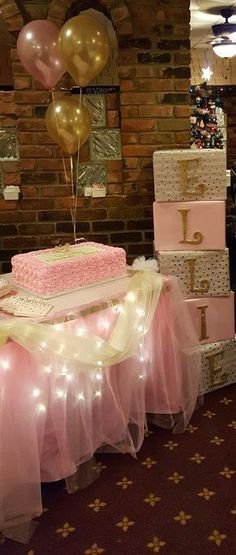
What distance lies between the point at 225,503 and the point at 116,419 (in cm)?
56

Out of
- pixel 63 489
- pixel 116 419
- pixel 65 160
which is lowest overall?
pixel 63 489

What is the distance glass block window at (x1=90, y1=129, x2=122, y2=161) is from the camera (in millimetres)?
3154

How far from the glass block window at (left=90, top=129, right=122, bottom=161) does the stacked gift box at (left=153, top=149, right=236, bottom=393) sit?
2.00 ft

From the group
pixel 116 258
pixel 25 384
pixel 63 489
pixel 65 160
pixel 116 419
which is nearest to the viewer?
pixel 25 384

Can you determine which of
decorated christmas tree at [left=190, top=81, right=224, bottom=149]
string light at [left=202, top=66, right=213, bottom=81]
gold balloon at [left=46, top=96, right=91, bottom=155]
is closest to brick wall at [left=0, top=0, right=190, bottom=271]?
gold balloon at [left=46, top=96, right=91, bottom=155]

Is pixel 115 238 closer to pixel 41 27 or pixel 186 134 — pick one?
pixel 186 134

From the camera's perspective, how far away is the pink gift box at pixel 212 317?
2797 millimetres

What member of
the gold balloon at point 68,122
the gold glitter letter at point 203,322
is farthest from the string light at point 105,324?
the gold balloon at point 68,122

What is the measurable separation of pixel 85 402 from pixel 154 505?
460 mm

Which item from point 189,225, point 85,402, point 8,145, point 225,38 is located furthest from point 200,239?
point 225,38

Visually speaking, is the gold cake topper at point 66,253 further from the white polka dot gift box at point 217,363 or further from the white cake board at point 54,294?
the white polka dot gift box at point 217,363

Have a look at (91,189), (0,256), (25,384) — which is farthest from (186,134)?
(25,384)

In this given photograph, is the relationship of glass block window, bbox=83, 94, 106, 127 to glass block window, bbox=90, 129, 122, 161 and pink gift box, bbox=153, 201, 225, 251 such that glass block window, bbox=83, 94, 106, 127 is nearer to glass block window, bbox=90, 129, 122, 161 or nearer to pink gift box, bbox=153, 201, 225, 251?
glass block window, bbox=90, 129, 122, 161

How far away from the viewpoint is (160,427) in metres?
2.60
